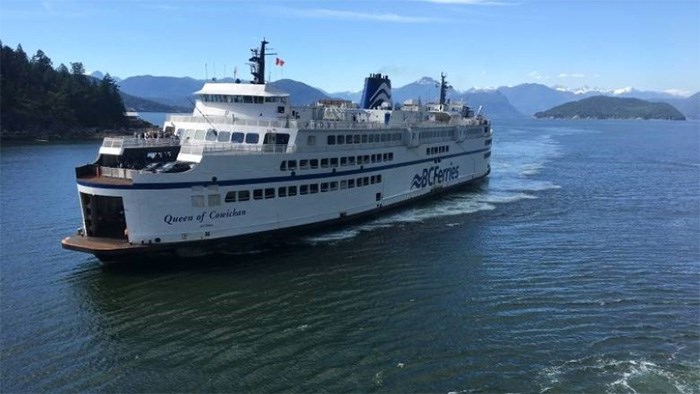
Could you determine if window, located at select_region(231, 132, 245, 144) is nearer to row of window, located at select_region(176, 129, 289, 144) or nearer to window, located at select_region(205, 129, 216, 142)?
row of window, located at select_region(176, 129, 289, 144)

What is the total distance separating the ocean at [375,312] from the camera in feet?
49.1

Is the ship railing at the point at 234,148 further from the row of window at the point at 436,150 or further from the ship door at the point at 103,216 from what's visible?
the row of window at the point at 436,150

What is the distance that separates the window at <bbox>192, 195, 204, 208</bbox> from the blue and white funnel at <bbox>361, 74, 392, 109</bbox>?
22.1 metres

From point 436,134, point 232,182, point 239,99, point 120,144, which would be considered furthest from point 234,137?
point 436,134

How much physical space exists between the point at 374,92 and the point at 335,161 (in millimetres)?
14096

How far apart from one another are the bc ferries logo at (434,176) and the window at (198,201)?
1957 centimetres

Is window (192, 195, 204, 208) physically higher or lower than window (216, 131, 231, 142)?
lower

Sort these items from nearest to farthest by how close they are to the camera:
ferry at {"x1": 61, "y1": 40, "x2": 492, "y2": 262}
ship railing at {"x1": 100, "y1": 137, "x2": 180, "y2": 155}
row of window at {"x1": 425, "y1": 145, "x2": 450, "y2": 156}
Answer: ferry at {"x1": 61, "y1": 40, "x2": 492, "y2": 262} < ship railing at {"x1": 100, "y1": 137, "x2": 180, "y2": 155} < row of window at {"x1": 425, "y1": 145, "x2": 450, "y2": 156}

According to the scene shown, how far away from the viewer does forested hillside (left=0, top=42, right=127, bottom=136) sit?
99500mm

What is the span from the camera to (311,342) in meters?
17.0

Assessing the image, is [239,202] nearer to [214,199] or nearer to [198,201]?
[214,199]

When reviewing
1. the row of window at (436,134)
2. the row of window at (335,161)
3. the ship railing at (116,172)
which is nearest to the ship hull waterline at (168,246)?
the ship railing at (116,172)

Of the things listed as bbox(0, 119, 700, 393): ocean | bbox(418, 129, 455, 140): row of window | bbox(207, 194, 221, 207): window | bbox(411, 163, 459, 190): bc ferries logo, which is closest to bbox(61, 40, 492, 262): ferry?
bbox(207, 194, 221, 207): window

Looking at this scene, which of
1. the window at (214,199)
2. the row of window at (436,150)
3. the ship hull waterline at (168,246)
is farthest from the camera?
the row of window at (436,150)
